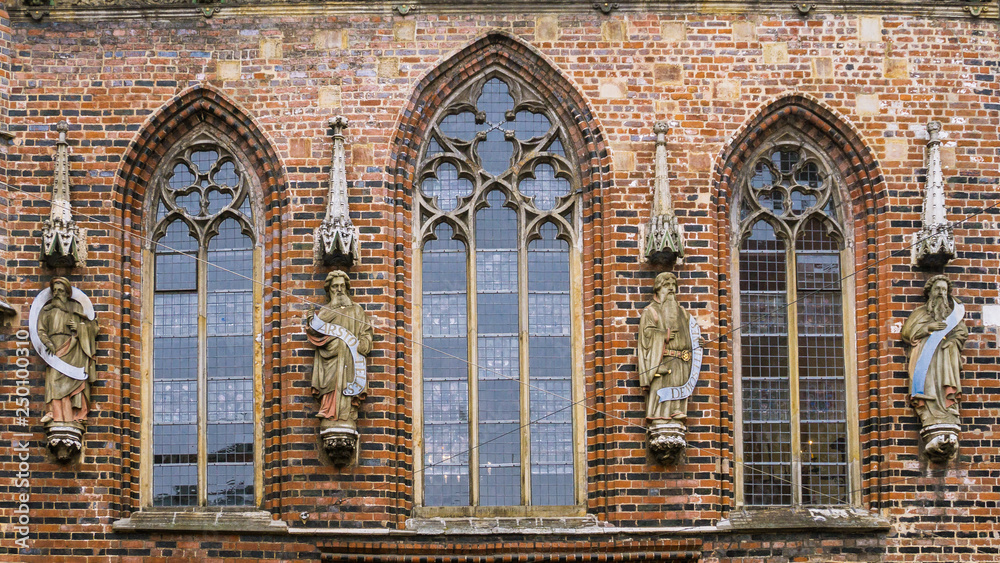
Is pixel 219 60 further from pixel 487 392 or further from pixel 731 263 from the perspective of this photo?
pixel 731 263

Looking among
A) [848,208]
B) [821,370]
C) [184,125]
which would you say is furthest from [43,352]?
[848,208]

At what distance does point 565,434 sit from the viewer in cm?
1806

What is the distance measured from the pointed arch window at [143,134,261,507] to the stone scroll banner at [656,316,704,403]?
4.12 metres

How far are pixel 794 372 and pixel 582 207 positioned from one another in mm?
2746

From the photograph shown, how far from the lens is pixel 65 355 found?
17.7 meters

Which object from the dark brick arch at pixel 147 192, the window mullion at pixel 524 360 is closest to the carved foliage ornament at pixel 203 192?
the dark brick arch at pixel 147 192

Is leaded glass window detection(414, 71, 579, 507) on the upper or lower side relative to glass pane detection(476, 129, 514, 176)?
lower

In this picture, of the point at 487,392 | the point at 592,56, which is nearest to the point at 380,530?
the point at 487,392

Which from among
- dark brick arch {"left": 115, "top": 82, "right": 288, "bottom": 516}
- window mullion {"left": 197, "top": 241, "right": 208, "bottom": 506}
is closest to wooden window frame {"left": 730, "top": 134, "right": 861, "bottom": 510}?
dark brick arch {"left": 115, "top": 82, "right": 288, "bottom": 516}

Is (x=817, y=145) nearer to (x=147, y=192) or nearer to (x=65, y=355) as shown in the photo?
(x=147, y=192)

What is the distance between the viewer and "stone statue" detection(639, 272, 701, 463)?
688 inches

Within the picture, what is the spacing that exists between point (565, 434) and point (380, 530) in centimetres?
214

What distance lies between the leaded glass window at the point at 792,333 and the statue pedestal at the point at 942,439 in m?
0.90

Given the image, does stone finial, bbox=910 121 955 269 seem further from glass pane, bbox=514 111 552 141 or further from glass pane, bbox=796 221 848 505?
glass pane, bbox=514 111 552 141
